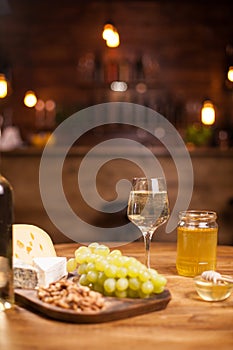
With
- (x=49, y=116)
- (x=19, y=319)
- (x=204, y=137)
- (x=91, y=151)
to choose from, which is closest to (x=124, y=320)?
(x=19, y=319)

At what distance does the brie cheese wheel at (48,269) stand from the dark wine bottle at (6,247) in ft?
0.26

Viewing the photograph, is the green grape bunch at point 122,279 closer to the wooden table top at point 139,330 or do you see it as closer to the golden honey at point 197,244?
the wooden table top at point 139,330

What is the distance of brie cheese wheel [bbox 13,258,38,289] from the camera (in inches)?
50.4

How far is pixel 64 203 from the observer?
4.45 m

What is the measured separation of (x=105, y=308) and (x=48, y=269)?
0.64 ft

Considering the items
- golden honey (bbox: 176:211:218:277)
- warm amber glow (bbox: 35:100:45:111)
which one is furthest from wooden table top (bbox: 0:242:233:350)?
warm amber glow (bbox: 35:100:45:111)

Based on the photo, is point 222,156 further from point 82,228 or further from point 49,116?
point 49,116

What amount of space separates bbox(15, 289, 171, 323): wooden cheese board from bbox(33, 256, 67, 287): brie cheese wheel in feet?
0.12

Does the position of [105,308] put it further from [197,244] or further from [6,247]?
[197,244]

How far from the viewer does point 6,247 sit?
1222 mm

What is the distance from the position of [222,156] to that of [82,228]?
1.24 meters

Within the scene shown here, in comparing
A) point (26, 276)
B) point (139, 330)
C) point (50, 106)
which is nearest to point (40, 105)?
point (50, 106)

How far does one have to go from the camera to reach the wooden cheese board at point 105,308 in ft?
3.63

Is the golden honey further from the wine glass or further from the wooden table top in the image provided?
the wooden table top
